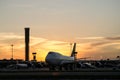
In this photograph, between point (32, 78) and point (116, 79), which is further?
point (32, 78)

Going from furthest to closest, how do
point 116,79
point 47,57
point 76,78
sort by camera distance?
1. point 47,57
2. point 76,78
3. point 116,79

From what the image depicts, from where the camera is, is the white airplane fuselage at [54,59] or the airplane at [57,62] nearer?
the white airplane fuselage at [54,59]

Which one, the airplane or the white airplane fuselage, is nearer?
the white airplane fuselage

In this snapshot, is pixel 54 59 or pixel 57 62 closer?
pixel 54 59

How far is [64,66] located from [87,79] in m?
65.1

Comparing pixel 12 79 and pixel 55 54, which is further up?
pixel 55 54

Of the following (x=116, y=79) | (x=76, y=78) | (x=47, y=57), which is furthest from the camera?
(x=47, y=57)

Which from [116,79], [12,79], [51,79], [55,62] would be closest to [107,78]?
[116,79]

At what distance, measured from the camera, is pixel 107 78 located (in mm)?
50562

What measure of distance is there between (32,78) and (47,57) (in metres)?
58.1

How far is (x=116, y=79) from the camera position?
159 feet

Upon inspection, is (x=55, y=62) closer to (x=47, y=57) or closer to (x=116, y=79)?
(x=47, y=57)

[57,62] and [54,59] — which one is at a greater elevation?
[54,59]

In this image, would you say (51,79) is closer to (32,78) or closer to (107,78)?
(32,78)
